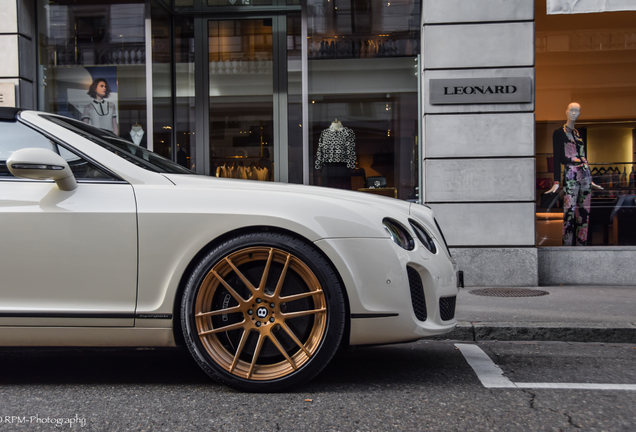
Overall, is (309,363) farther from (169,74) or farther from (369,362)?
(169,74)

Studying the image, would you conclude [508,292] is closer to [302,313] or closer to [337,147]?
[337,147]

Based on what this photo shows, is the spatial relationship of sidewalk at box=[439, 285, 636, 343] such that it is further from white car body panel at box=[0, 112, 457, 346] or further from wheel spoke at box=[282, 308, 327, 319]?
wheel spoke at box=[282, 308, 327, 319]

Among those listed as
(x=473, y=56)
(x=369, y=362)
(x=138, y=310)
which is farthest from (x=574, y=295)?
(x=138, y=310)

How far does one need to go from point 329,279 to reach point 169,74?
6735 millimetres

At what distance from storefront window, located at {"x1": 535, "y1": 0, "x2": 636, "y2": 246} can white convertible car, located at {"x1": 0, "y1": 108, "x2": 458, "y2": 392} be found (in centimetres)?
534

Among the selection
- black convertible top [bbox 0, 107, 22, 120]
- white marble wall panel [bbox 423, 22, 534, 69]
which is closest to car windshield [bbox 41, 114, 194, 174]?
black convertible top [bbox 0, 107, 22, 120]

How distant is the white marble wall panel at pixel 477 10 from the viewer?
7.54 metres

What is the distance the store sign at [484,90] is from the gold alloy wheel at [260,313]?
16.7 feet

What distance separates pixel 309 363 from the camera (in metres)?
3.10

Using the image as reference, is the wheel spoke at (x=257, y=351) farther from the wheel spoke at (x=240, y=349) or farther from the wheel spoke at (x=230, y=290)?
the wheel spoke at (x=230, y=290)

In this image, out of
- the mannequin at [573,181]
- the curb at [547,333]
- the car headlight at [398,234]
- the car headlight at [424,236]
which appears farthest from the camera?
the mannequin at [573,181]

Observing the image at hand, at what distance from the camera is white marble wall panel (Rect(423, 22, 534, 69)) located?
7555 millimetres

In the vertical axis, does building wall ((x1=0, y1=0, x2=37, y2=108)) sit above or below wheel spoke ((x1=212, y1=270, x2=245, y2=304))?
above

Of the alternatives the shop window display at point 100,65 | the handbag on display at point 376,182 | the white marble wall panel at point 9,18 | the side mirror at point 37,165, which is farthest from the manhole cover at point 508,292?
the white marble wall panel at point 9,18
